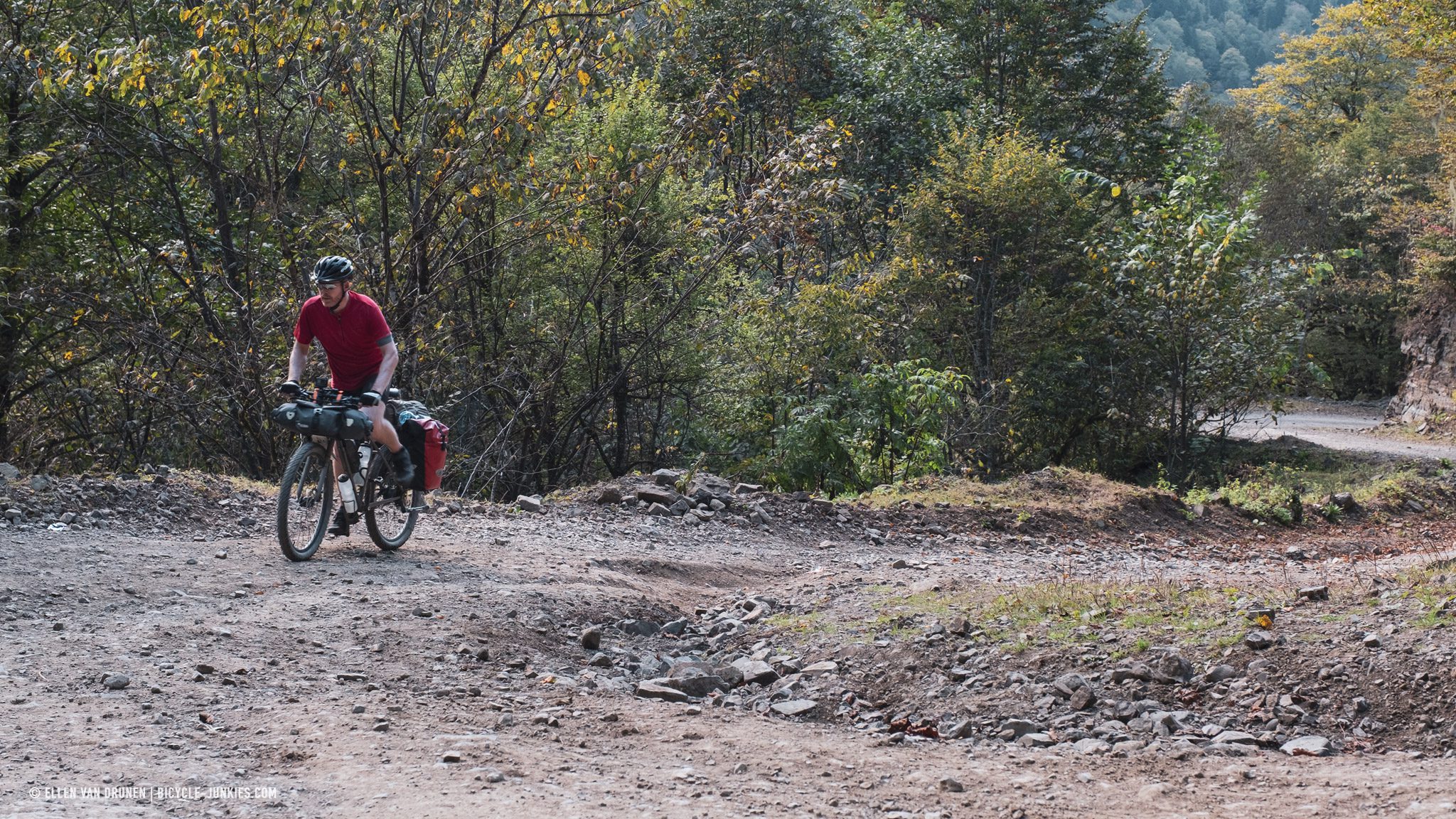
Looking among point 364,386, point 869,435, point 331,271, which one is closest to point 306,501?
point 364,386

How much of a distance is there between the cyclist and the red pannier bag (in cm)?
49

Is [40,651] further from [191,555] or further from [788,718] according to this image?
[788,718]

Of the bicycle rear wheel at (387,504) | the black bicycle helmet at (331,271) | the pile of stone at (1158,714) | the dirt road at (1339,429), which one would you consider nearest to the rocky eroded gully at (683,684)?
the pile of stone at (1158,714)

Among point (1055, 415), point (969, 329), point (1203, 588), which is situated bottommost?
point (1203, 588)

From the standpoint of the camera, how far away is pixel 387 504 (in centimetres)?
791

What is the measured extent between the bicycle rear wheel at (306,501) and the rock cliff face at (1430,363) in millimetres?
26785

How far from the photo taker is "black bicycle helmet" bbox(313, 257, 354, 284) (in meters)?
7.07

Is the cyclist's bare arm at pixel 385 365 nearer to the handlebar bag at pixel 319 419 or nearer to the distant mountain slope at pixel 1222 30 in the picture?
the handlebar bag at pixel 319 419

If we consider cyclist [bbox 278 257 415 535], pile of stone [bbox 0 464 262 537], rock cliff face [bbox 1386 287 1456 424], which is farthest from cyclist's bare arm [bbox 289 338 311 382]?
rock cliff face [bbox 1386 287 1456 424]

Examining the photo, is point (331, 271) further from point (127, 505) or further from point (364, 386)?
point (127, 505)

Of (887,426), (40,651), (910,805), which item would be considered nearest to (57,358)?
(887,426)

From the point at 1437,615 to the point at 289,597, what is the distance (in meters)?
5.51

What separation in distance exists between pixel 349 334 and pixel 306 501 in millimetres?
1070

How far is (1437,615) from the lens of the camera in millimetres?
5086
